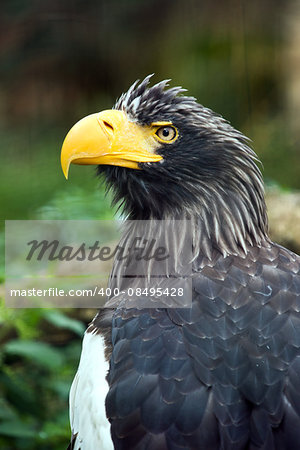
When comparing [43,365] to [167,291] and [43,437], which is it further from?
[167,291]

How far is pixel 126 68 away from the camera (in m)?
9.45

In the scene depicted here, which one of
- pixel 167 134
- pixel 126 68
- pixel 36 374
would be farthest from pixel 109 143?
pixel 126 68

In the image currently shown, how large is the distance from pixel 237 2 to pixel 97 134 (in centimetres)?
678

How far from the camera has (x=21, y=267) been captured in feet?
14.2

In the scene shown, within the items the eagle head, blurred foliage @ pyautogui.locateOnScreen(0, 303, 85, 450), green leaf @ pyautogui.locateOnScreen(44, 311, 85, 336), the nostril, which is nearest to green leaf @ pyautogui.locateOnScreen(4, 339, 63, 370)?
blurred foliage @ pyautogui.locateOnScreen(0, 303, 85, 450)

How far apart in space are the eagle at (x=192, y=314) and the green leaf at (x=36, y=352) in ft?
2.53

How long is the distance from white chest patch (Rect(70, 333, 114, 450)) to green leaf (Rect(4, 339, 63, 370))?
2.83ft

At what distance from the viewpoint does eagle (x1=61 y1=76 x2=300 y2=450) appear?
2391mm

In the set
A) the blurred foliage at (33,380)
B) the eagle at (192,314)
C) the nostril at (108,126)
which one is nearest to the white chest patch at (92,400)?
the eagle at (192,314)

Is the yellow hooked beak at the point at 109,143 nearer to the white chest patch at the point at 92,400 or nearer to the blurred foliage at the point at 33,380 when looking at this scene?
the white chest patch at the point at 92,400

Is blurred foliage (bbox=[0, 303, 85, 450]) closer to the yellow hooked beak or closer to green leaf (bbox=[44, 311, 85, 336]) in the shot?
green leaf (bbox=[44, 311, 85, 336])

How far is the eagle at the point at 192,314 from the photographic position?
2391 millimetres

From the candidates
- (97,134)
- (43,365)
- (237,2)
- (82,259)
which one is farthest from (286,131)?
(97,134)

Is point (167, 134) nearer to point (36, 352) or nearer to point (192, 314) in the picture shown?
point (192, 314)
